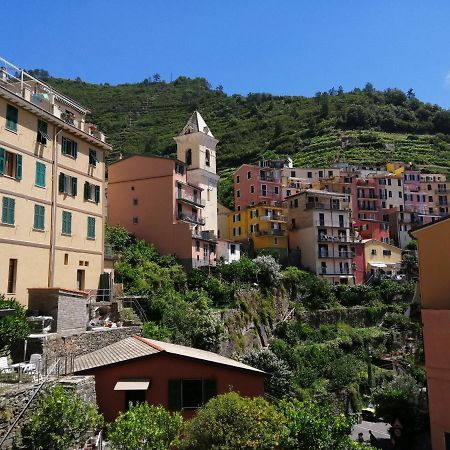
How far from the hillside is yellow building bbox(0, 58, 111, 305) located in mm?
57190

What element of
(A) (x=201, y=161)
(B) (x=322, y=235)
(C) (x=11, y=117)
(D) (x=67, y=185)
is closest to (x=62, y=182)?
(D) (x=67, y=185)

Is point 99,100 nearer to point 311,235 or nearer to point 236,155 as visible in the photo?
point 236,155

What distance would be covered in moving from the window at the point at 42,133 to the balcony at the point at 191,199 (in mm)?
21706

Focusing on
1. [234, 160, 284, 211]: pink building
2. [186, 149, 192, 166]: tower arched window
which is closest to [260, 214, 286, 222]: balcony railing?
[234, 160, 284, 211]: pink building

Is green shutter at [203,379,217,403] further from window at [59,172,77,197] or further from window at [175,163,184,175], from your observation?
window at [175,163,184,175]

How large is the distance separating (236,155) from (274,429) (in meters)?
111

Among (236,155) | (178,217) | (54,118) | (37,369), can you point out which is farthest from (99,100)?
(37,369)

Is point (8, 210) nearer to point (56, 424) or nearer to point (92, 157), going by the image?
point (92, 157)

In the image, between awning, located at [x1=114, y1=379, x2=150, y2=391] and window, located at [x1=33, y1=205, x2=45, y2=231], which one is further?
window, located at [x1=33, y1=205, x2=45, y2=231]

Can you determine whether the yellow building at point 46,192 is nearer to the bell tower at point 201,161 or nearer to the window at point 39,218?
the window at point 39,218

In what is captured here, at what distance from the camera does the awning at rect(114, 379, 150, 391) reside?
18.7 meters

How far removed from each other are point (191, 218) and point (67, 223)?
21495mm

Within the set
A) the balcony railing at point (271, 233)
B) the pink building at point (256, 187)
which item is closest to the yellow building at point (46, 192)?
the balcony railing at point (271, 233)

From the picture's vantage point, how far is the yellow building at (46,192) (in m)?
28.0
